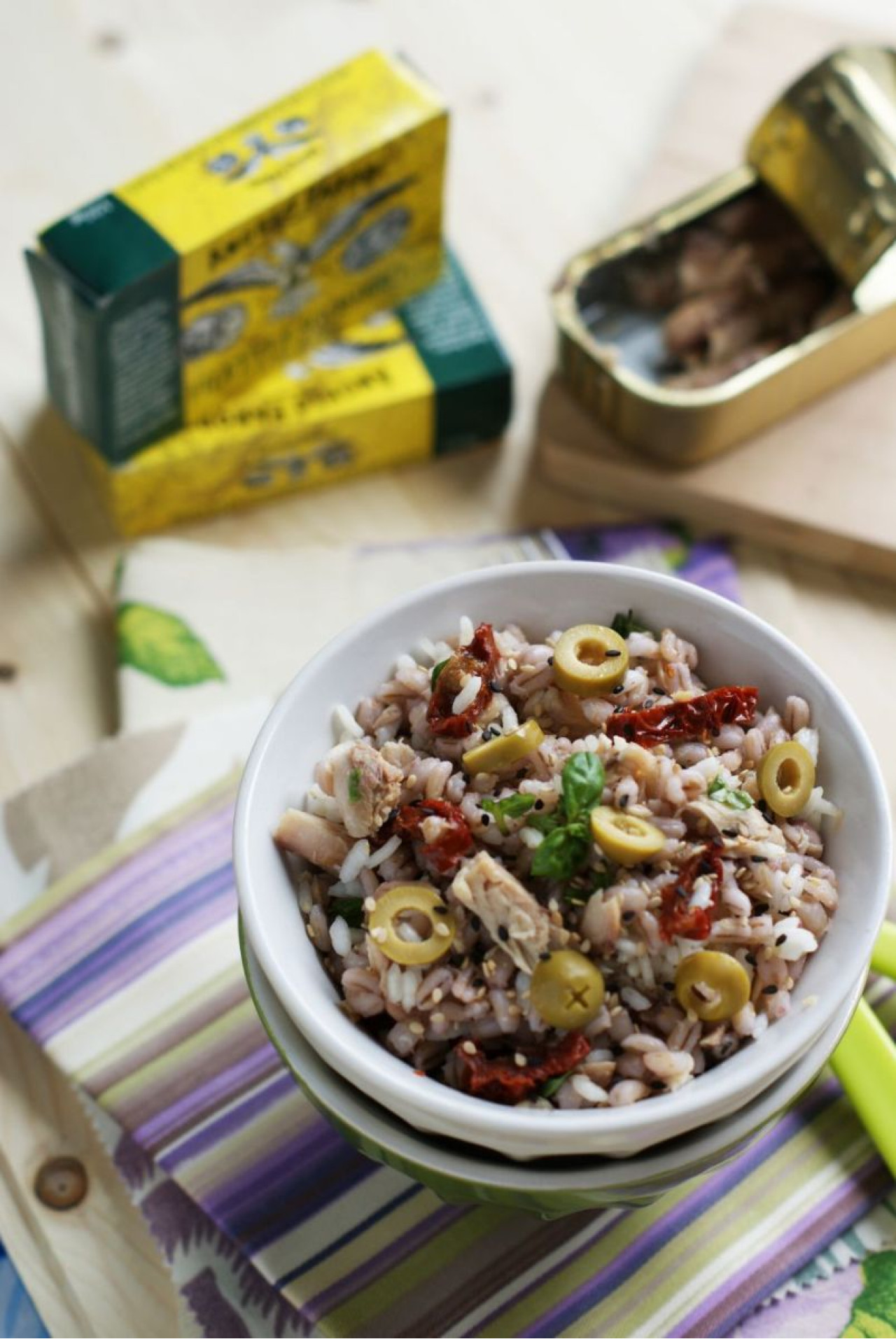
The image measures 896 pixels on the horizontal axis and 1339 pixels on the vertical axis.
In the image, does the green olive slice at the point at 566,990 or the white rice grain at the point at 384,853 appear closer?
the green olive slice at the point at 566,990

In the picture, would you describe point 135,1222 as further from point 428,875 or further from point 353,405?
point 353,405

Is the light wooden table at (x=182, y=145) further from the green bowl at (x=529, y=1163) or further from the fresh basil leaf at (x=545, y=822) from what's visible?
the fresh basil leaf at (x=545, y=822)

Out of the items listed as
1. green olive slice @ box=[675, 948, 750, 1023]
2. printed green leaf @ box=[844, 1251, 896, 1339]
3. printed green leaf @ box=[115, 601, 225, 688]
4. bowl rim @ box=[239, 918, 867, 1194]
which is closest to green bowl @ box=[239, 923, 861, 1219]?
bowl rim @ box=[239, 918, 867, 1194]

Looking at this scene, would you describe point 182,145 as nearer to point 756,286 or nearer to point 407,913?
point 756,286

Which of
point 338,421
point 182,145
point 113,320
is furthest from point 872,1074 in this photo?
point 182,145

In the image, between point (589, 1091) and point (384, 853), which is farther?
point (384, 853)

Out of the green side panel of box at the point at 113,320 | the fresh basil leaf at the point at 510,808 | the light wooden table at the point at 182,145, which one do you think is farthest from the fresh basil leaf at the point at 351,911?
the green side panel of box at the point at 113,320

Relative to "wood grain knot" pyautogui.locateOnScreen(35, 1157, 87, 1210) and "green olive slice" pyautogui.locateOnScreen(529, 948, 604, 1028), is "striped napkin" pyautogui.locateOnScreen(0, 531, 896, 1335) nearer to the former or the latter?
"wood grain knot" pyautogui.locateOnScreen(35, 1157, 87, 1210)
